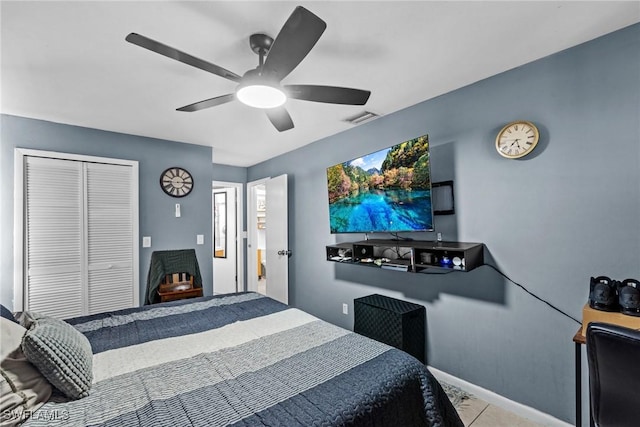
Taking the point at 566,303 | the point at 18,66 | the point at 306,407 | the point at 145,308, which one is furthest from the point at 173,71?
the point at 566,303

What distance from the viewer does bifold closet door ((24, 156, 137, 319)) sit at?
2.96 m

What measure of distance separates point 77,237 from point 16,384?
8.32 ft

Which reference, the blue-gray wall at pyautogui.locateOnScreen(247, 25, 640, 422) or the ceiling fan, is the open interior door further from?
the ceiling fan

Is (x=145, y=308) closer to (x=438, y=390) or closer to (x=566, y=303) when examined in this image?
(x=438, y=390)

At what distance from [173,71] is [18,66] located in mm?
1026

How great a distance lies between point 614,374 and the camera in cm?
117

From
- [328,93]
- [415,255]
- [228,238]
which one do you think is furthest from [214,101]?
[228,238]

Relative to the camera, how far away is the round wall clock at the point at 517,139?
204 centimetres

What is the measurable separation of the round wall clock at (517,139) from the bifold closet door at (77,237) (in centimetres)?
377

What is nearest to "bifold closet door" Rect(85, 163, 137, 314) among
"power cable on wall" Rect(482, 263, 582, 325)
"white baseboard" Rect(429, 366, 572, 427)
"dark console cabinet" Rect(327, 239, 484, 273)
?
"dark console cabinet" Rect(327, 239, 484, 273)

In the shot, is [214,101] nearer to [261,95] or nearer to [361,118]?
[261,95]

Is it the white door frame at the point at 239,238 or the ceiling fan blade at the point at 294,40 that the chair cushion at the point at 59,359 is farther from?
the white door frame at the point at 239,238

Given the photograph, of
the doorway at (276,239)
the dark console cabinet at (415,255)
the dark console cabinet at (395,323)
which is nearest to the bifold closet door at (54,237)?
the doorway at (276,239)

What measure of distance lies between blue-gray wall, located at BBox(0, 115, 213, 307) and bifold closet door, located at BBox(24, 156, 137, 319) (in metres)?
0.14
